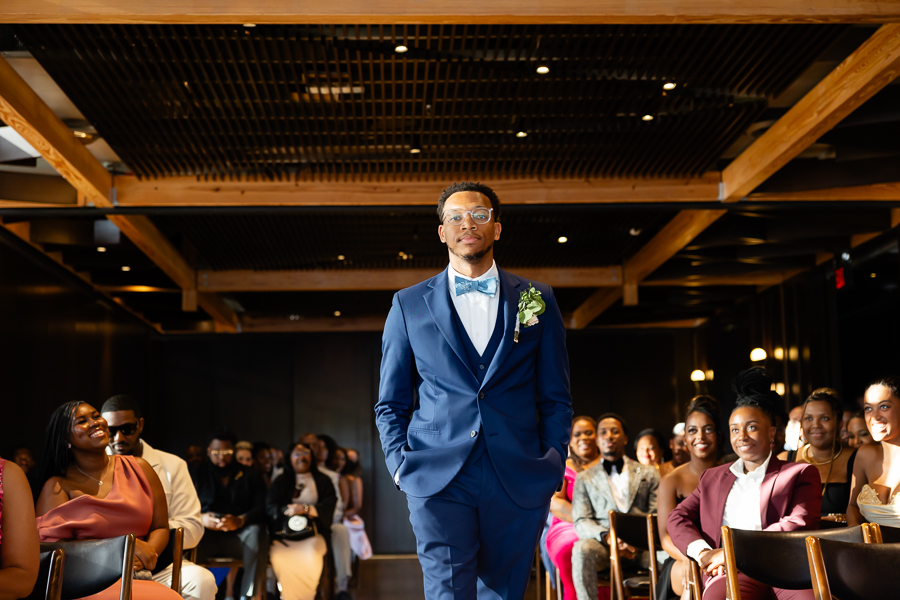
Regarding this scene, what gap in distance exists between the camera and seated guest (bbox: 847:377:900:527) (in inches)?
154

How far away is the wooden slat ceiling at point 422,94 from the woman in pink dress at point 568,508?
199 cm

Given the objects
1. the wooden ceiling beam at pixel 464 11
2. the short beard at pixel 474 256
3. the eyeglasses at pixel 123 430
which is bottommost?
the eyeglasses at pixel 123 430

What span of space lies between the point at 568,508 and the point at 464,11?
2.96m

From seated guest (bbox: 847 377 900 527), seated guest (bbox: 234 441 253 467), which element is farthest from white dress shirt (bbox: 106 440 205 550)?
seated guest (bbox: 234 441 253 467)

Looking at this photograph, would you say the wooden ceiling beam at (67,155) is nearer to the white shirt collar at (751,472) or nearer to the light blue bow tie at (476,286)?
the light blue bow tie at (476,286)

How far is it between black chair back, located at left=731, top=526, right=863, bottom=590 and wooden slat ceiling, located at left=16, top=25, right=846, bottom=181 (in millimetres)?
2767

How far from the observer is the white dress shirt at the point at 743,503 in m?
3.30

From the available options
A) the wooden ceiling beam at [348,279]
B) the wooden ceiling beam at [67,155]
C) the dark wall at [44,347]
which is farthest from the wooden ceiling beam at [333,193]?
the wooden ceiling beam at [348,279]

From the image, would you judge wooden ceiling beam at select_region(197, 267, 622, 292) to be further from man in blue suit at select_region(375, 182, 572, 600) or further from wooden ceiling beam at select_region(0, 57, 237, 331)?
man in blue suit at select_region(375, 182, 572, 600)

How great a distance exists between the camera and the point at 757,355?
414 inches

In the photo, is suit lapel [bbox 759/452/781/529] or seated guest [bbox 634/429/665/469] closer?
suit lapel [bbox 759/452/781/529]

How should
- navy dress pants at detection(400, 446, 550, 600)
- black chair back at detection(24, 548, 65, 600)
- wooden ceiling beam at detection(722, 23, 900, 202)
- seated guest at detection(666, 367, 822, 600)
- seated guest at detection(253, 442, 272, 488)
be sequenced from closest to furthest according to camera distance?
navy dress pants at detection(400, 446, 550, 600) < black chair back at detection(24, 548, 65, 600) < seated guest at detection(666, 367, 822, 600) < wooden ceiling beam at detection(722, 23, 900, 202) < seated guest at detection(253, 442, 272, 488)

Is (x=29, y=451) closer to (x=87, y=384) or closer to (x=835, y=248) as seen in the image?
(x=87, y=384)

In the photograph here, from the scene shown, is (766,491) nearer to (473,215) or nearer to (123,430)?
(473,215)
